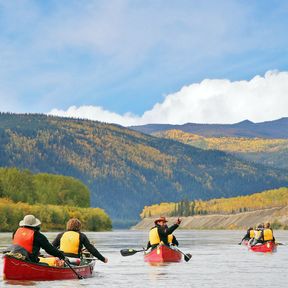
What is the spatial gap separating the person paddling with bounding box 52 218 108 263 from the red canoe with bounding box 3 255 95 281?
81.7 inches

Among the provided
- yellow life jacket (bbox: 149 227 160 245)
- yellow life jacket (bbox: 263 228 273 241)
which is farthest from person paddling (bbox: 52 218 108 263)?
yellow life jacket (bbox: 263 228 273 241)

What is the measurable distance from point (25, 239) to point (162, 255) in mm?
23503

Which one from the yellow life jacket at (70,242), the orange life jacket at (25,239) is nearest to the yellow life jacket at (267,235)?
the yellow life jacket at (70,242)

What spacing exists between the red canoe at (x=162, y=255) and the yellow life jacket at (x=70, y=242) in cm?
1716

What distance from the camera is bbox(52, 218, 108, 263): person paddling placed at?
4919 centimetres

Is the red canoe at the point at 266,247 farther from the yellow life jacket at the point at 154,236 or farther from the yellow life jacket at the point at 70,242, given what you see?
the yellow life jacket at the point at 70,242

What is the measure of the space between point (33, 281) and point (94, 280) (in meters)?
6.40

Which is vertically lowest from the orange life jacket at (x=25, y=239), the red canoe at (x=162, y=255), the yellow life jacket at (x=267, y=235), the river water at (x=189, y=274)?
the river water at (x=189, y=274)

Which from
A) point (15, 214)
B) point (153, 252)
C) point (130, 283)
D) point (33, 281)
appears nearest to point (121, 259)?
point (153, 252)

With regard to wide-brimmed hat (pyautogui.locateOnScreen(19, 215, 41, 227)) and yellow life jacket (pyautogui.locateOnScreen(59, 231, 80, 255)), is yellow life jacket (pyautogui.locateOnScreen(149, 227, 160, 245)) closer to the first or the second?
yellow life jacket (pyautogui.locateOnScreen(59, 231, 80, 255))

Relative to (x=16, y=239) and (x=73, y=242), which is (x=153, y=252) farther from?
(x=16, y=239)

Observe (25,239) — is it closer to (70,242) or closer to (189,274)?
(70,242)

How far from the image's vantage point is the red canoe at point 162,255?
6694cm

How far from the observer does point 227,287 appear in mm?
48250
